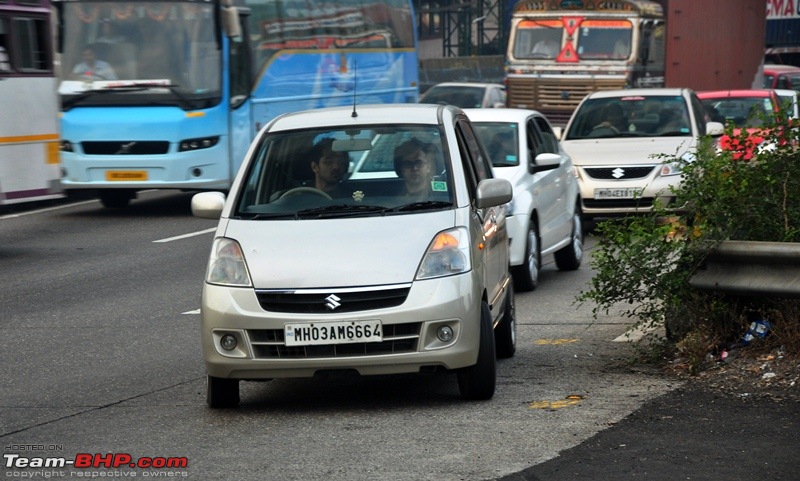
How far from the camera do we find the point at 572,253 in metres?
14.2

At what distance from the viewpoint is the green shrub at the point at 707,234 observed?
828cm

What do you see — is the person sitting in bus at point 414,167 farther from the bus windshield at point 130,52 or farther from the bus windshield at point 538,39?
the bus windshield at point 538,39

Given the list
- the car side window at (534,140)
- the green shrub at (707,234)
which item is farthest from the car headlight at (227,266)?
the car side window at (534,140)

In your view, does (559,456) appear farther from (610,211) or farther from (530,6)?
(530,6)

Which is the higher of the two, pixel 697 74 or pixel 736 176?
pixel 736 176

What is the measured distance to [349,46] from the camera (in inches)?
979

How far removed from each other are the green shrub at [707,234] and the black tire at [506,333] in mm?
630

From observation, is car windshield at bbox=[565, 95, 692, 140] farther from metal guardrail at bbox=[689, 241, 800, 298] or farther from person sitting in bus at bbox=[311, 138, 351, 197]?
person sitting in bus at bbox=[311, 138, 351, 197]

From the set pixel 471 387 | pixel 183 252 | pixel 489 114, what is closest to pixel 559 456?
pixel 471 387

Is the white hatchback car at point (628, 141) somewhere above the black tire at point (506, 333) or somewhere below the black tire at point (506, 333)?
below

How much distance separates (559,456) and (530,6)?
25.4 meters

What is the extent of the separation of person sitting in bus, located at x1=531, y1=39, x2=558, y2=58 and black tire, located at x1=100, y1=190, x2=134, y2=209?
12.1m

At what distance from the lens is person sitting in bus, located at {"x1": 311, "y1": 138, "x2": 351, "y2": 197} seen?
812 centimetres

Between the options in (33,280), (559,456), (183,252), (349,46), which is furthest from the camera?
(349,46)
